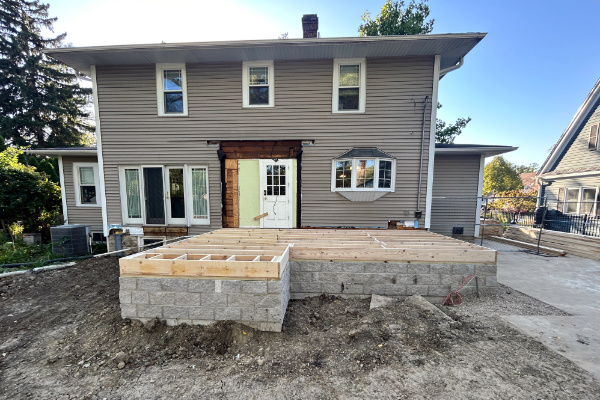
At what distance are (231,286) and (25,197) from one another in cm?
982

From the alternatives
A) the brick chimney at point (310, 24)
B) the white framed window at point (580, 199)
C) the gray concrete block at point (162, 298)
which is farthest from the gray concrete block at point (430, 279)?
the white framed window at point (580, 199)

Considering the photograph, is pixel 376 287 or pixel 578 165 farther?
pixel 578 165

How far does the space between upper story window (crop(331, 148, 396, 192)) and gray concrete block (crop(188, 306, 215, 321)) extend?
14.2 feet

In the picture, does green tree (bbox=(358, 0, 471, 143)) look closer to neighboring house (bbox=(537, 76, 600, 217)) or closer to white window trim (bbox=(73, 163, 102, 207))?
neighboring house (bbox=(537, 76, 600, 217))

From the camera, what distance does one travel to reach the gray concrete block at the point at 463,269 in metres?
3.29

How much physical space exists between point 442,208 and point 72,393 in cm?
939

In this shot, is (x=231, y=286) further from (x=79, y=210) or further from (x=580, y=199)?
(x=580, y=199)

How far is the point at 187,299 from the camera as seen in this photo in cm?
266

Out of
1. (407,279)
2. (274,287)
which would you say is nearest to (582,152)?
(407,279)

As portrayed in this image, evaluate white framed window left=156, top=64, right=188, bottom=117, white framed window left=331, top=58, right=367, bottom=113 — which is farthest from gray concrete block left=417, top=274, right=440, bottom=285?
white framed window left=156, top=64, right=188, bottom=117

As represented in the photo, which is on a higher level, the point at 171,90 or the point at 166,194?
the point at 171,90

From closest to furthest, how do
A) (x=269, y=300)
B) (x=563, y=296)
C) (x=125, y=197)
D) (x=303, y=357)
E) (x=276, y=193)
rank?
(x=303, y=357) < (x=269, y=300) < (x=563, y=296) < (x=276, y=193) < (x=125, y=197)

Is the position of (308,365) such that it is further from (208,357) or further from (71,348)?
(71,348)

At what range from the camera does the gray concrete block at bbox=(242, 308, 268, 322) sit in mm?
2605
